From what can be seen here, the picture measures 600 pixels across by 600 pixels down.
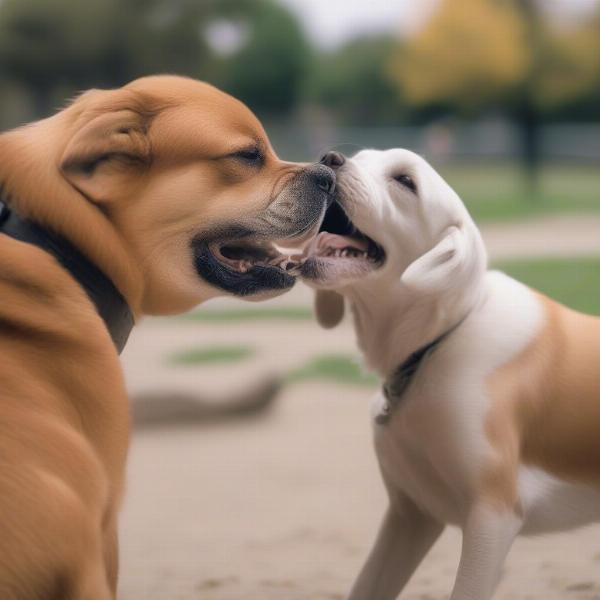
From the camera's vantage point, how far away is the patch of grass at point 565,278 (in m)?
9.65

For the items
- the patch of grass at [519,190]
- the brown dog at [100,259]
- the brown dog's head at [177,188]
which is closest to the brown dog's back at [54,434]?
the brown dog at [100,259]

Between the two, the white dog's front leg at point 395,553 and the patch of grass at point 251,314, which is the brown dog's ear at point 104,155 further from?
the patch of grass at point 251,314

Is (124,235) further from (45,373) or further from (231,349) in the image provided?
(231,349)

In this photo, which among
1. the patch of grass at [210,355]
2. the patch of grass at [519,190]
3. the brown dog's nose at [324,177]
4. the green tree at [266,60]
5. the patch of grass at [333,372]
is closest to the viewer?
the brown dog's nose at [324,177]

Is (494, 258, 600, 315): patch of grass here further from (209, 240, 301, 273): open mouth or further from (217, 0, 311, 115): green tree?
(217, 0, 311, 115): green tree

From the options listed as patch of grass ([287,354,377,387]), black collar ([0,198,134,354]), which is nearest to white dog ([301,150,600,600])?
black collar ([0,198,134,354])

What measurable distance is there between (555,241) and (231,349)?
832 centimetres

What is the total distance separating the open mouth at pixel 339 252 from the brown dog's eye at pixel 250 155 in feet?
1.35

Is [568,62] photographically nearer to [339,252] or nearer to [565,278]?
[565,278]

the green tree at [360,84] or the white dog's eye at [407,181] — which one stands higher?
the white dog's eye at [407,181]

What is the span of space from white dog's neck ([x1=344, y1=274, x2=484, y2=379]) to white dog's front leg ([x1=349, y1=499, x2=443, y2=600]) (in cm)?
47

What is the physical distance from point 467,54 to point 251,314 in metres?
27.6

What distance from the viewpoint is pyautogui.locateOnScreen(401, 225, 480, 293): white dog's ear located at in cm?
294

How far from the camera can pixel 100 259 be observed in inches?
102
